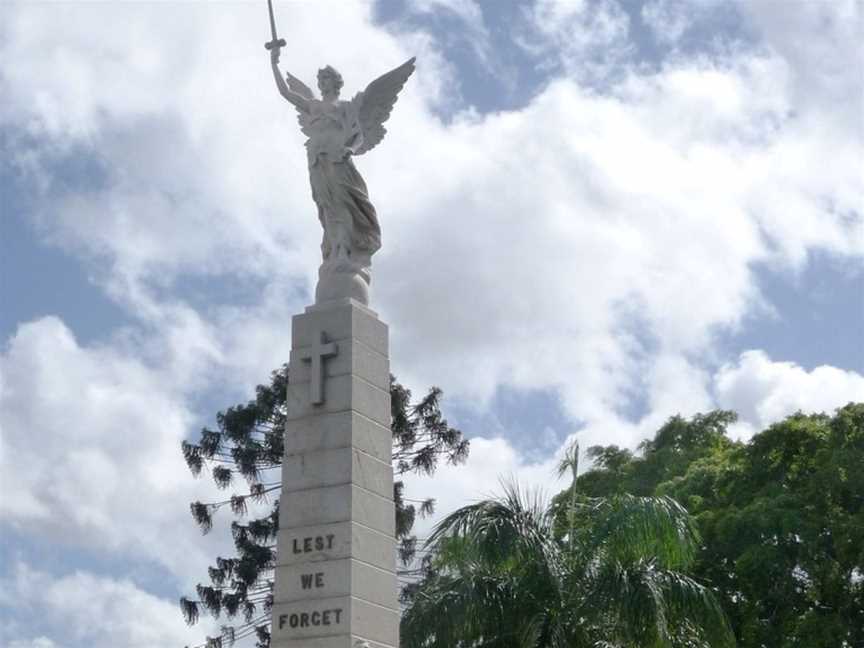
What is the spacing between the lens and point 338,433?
1558 cm

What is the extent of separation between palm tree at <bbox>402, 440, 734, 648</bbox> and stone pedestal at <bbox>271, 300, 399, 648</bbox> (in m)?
5.33

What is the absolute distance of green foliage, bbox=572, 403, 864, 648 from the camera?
92.7 ft

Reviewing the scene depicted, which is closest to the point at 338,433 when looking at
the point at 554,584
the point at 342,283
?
the point at 342,283

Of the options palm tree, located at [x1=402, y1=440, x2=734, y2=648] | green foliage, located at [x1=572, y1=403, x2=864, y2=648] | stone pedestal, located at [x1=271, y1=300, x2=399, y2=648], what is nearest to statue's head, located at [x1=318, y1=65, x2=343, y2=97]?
stone pedestal, located at [x1=271, y1=300, x2=399, y2=648]

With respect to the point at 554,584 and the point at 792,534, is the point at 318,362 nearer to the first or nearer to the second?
the point at 554,584

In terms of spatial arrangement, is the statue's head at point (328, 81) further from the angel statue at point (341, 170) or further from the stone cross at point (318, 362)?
the stone cross at point (318, 362)

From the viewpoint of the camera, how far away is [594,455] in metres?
42.1

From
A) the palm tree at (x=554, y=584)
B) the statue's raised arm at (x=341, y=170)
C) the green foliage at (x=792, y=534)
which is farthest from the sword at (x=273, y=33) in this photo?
the green foliage at (x=792, y=534)

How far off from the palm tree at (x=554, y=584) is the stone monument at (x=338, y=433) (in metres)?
5.18

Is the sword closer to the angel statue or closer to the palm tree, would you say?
the angel statue

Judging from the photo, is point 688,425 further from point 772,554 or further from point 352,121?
point 352,121

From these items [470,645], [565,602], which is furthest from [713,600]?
[470,645]

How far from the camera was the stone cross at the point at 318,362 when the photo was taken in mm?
15828

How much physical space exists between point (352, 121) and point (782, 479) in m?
17.5
